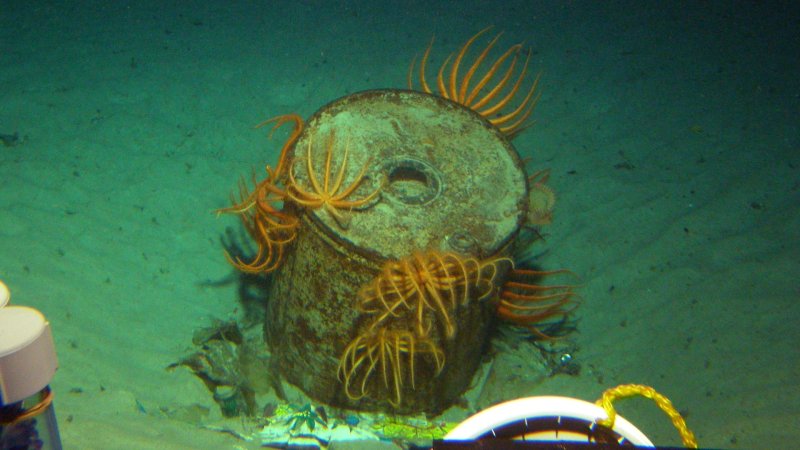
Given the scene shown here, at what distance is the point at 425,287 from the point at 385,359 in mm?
534

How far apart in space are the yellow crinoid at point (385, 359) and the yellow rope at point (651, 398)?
3.28 ft

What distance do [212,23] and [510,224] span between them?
5535 millimetres

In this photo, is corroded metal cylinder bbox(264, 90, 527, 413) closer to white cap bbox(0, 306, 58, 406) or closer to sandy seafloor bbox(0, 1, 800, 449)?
sandy seafloor bbox(0, 1, 800, 449)

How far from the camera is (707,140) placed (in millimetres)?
5270

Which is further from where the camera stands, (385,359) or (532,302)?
(532,302)

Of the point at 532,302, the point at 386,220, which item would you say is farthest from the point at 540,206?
the point at 386,220

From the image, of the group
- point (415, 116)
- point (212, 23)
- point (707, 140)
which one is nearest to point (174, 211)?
point (415, 116)

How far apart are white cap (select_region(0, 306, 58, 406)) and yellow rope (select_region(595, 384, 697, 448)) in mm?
1673

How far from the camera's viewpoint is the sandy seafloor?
3143 mm

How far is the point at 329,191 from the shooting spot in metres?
2.56

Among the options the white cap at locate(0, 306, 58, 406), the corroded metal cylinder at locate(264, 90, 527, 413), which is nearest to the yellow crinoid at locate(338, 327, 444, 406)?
the corroded metal cylinder at locate(264, 90, 527, 413)

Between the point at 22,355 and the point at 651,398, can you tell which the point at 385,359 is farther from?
the point at 22,355

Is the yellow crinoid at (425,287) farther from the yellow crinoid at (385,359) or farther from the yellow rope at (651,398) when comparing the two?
the yellow rope at (651,398)

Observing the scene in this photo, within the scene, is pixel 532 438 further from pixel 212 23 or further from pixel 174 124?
pixel 212 23
